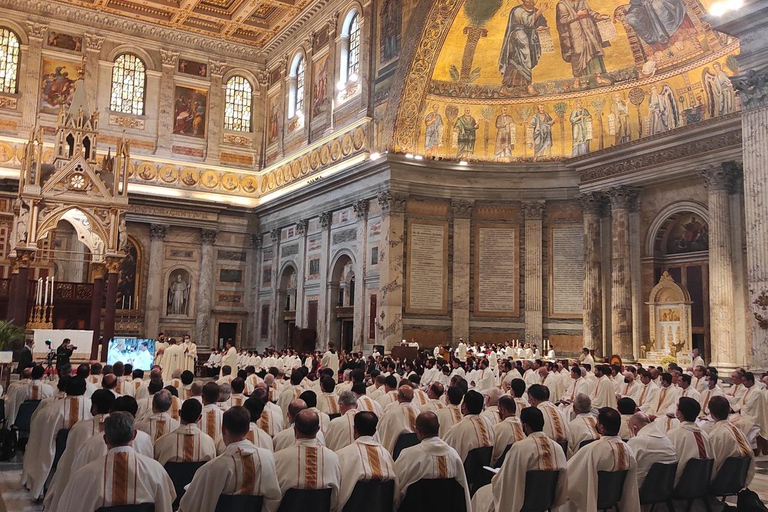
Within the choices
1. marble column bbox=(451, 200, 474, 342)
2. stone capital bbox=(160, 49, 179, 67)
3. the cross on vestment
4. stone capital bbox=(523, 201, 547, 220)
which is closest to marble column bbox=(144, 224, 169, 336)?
stone capital bbox=(160, 49, 179, 67)

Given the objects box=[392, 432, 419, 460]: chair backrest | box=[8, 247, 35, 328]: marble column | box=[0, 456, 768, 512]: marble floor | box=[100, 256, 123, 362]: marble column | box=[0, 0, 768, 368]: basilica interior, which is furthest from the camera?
box=[100, 256, 123, 362]: marble column

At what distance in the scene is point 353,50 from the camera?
99.5 ft

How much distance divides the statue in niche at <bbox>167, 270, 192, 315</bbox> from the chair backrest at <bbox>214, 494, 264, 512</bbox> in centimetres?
3185

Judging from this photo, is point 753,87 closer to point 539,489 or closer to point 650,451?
point 650,451

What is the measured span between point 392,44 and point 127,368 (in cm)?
1817

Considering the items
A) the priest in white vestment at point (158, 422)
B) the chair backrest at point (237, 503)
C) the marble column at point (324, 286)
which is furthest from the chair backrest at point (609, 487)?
the marble column at point (324, 286)

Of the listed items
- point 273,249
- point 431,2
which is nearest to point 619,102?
point 431,2

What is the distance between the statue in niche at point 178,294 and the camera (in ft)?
117

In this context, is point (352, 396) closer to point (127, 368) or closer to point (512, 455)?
point (512, 455)

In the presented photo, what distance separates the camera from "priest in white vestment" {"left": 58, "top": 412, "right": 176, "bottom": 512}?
4711mm

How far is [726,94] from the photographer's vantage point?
22.2m

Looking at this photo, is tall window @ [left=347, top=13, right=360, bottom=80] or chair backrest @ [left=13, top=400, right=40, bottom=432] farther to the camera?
tall window @ [left=347, top=13, right=360, bottom=80]

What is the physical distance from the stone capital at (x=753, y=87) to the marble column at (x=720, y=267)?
23.3 feet

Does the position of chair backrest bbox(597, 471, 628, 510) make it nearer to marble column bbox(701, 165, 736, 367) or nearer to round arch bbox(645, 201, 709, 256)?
marble column bbox(701, 165, 736, 367)
